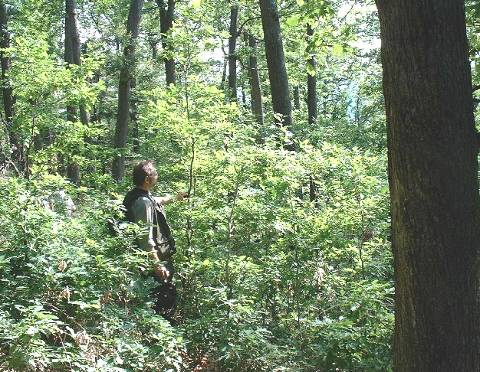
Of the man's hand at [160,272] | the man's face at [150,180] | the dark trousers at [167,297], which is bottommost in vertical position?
the dark trousers at [167,297]

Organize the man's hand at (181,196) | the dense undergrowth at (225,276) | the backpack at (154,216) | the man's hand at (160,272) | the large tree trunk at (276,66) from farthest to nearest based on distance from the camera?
the large tree trunk at (276,66)
the man's hand at (181,196)
the backpack at (154,216)
the man's hand at (160,272)
the dense undergrowth at (225,276)

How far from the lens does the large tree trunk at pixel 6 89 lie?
7.07m

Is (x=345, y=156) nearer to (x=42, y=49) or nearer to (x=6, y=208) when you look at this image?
(x=6, y=208)

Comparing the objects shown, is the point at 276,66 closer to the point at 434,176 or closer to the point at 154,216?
the point at 154,216

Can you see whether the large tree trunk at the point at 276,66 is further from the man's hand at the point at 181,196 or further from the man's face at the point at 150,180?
the man's face at the point at 150,180

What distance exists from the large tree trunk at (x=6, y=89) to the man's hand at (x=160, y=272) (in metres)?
3.23

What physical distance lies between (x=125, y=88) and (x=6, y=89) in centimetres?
287

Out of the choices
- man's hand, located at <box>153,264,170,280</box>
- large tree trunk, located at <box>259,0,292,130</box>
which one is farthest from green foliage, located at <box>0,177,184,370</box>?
large tree trunk, located at <box>259,0,292,130</box>

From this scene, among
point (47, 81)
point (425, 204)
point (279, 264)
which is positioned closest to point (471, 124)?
point (425, 204)

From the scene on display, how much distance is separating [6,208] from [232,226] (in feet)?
7.41

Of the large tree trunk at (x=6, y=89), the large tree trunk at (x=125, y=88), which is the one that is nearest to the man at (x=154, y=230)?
the large tree trunk at (x=6, y=89)

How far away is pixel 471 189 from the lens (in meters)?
2.71

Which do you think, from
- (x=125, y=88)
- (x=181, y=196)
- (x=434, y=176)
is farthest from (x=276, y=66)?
(x=434, y=176)

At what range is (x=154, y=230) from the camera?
4.89 m
